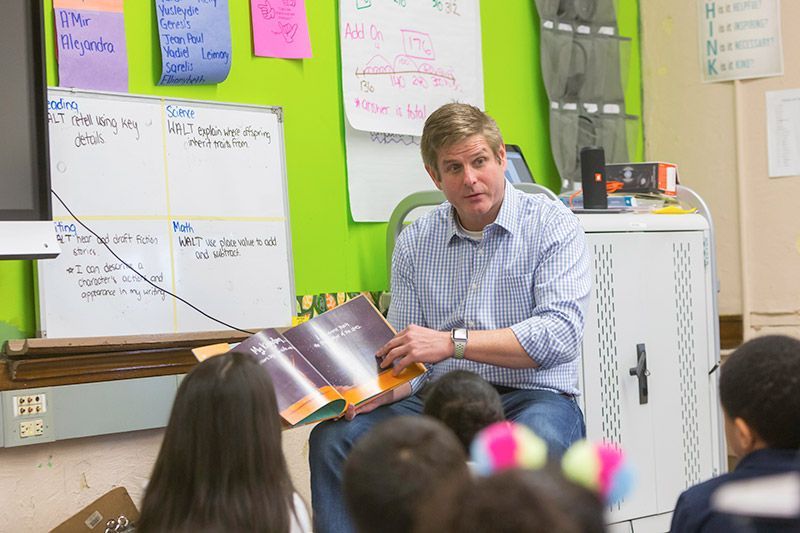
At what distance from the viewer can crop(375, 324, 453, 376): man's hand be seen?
2.16m

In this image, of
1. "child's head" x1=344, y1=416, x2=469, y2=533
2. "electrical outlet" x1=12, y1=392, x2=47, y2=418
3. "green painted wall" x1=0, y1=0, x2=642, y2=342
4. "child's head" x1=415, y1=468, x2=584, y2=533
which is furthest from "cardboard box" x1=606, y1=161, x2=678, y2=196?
"child's head" x1=415, y1=468, x2=584, y2=533

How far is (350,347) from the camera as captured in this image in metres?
2.20

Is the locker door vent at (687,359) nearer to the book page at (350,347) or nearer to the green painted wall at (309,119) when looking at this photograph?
the green painted wall at (309,119)

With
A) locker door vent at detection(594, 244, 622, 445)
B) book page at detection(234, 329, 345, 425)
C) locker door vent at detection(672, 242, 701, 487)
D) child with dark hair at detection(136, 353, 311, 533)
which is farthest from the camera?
locker door vent at detection(672, 242, 701, 487)

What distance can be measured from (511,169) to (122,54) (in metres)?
1.33

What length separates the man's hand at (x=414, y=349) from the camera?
2.16 meters

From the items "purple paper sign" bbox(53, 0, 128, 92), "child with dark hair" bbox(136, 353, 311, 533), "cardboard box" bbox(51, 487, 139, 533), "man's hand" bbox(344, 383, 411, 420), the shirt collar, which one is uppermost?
"purple paper sign" bbox(53, 0, 128, 92)

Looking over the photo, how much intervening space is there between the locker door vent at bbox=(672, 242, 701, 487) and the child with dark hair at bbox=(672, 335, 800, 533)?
153 cm

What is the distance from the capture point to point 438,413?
1.78 m

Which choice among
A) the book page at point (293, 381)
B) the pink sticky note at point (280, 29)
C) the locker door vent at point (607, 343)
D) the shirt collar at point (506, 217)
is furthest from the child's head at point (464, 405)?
the pink sticky note at point (280, 29)

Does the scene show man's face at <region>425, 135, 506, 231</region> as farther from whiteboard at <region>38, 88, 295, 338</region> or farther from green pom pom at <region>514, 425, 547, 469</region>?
green pom pom at <region>514, 425, 547, 469</region>

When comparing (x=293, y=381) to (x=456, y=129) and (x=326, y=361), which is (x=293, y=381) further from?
(x=456, y=129)

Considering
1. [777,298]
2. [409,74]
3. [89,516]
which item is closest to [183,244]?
[89,516]

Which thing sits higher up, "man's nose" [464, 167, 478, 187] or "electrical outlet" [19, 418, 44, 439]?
"man's nose" [464, 167, 478, 187]
